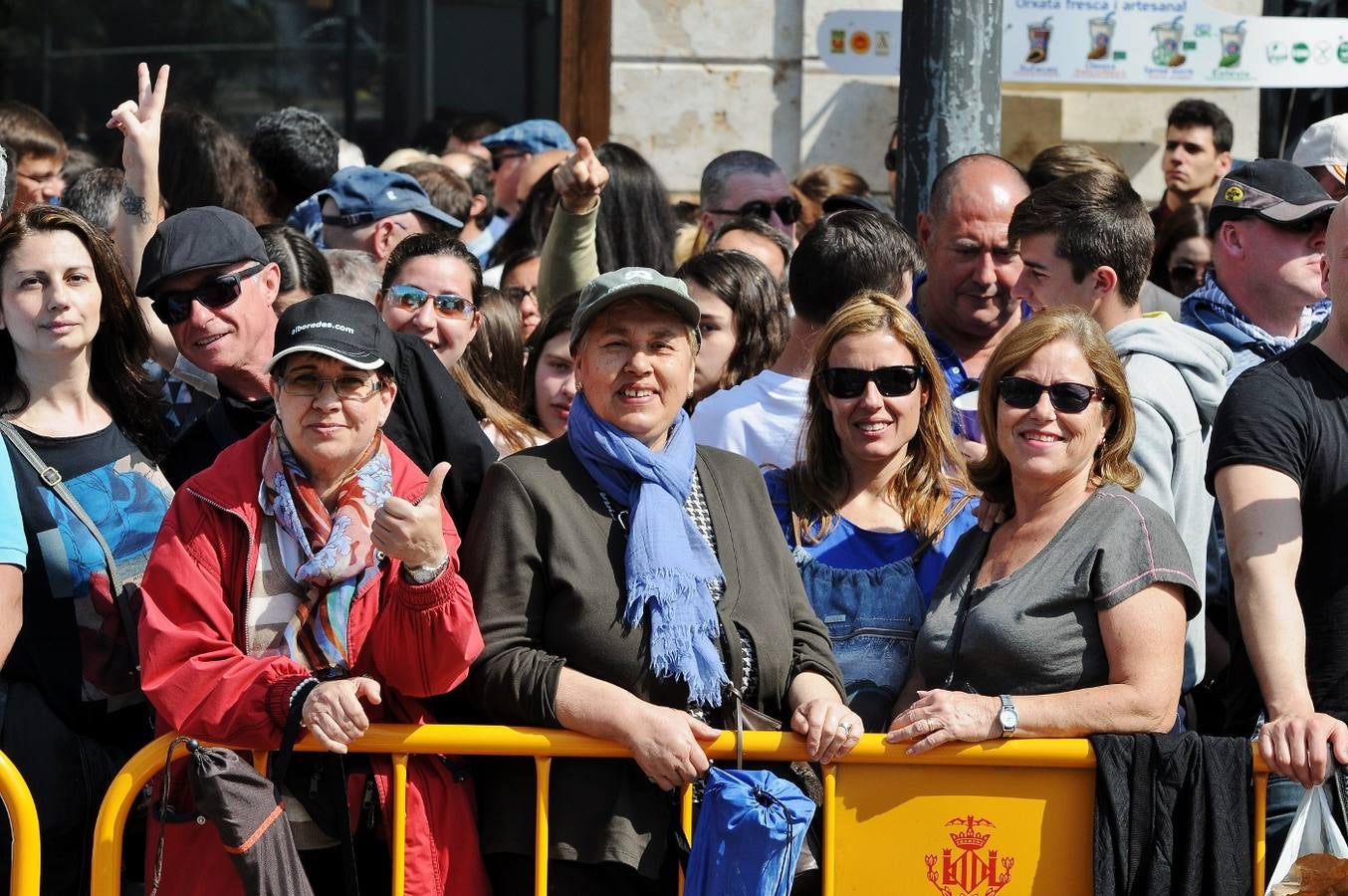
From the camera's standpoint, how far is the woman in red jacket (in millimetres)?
3375

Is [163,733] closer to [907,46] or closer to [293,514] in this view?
[293,514]

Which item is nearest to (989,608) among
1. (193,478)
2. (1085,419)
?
(1085,419)

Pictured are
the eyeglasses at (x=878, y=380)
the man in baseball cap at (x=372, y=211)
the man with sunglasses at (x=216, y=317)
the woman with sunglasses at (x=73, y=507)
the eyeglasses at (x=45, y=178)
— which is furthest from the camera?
the eyeglasses at (x=45, y=178)

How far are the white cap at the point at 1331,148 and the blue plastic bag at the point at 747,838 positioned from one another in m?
3.62

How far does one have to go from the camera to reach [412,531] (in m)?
3.26

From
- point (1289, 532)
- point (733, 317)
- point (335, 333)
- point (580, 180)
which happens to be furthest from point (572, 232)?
point (1289, 532)

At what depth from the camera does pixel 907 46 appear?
17.4 ft

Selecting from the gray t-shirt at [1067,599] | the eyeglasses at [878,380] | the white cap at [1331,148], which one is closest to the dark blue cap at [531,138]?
the white cap at [1331,148]

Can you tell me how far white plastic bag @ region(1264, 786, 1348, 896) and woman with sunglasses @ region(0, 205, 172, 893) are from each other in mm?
2481

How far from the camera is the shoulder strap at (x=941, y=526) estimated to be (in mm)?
4062

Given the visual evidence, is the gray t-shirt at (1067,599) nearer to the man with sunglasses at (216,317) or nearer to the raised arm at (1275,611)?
the raised arm at (1275,611)

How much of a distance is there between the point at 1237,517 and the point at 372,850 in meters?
1.95

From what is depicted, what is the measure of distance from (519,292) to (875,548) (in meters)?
2.33

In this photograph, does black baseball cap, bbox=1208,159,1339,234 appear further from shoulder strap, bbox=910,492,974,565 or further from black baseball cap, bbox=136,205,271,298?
black baseball cap, bbox=136,205,271,298
